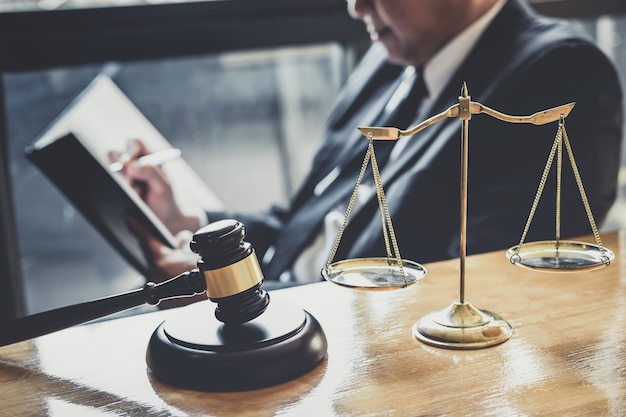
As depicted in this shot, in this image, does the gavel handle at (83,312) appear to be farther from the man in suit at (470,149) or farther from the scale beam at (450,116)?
the man in suit at (470,149)

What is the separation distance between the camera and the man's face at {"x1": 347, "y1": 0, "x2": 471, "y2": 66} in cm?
168

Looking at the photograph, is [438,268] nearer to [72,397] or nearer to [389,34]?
[72,397]

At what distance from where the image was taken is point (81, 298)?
8.00 feet

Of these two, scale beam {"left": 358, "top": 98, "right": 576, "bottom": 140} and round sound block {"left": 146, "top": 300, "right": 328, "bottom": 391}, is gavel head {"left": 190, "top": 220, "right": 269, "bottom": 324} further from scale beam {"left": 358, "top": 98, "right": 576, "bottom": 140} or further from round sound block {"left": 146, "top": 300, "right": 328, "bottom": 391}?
scale beam {"left": 358, "top": 98, "right": 576, "bottom": 140}

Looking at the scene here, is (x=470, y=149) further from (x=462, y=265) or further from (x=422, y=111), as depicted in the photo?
(x=462, y=265)

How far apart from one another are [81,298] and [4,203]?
0.45m

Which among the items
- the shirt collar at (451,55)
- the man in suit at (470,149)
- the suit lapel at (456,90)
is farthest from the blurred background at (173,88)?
the suit lapel at (456,90)

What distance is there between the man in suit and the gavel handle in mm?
667

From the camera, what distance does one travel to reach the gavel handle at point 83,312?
34.8 inches

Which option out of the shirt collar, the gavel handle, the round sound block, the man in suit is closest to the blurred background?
the man in suit

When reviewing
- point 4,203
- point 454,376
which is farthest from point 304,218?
point 454,376

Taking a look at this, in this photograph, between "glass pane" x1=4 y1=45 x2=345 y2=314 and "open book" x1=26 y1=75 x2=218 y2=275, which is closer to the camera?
"open book" x1=26 y1=75 x2=218 y2=275

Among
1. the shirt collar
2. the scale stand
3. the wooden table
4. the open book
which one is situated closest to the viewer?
the wooden table

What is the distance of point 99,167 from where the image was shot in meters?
1.41
